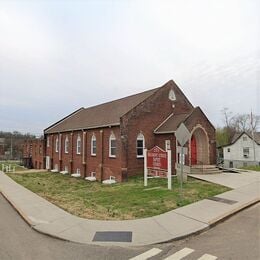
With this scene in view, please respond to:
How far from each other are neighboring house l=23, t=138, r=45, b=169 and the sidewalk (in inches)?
1300

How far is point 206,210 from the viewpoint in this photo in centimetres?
1026

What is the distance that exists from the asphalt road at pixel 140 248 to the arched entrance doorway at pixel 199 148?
14.8 meters

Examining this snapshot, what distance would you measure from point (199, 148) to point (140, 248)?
1779 centimetres

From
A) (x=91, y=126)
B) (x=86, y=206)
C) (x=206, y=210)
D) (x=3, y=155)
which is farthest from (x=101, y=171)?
(x=3, y=155)

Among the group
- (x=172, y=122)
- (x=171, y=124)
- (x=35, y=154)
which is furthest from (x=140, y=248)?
(x=35, y=154)

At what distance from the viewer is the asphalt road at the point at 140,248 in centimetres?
644

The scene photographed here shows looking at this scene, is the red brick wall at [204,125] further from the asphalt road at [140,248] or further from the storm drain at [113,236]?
the storm drain at [113,236]

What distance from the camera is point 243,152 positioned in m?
56.1

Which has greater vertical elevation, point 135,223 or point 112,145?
point 112,145

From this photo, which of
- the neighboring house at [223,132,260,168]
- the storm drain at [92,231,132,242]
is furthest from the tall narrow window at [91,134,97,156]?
the neighboring house at [223,132,260,168]

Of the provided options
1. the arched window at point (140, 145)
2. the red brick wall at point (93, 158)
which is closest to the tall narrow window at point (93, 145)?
the red brick wall at point (93, 158)

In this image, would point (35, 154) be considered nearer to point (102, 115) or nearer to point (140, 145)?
point (102, 115)

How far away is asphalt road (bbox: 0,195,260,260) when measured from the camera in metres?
6.44

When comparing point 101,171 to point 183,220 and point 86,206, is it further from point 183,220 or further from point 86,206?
point 183,220
